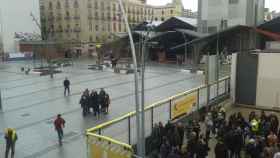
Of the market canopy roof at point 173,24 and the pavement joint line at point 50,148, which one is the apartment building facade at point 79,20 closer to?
the market canopy roof at point 173,24

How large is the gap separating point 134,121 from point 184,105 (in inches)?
166

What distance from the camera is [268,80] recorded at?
730 inches

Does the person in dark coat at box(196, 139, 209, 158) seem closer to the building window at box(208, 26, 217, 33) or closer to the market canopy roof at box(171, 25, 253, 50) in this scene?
the market canopy roof at box(171, 25, 253, 50)

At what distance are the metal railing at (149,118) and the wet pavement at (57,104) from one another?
205 cm

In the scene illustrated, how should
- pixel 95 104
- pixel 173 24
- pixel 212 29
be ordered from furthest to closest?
1. pixel 173 24
2. pixel 212 29
3. pixel 95 104

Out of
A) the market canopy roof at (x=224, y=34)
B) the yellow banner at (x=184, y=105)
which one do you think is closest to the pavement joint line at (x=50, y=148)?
the yellow banner at (x=184, y=105)

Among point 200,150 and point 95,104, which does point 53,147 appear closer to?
point 95,104

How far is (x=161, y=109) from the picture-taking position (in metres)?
13.8

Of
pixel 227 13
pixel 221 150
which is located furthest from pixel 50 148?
pixel 227 13

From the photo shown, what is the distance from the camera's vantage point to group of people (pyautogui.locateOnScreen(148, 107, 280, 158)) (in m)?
9.94

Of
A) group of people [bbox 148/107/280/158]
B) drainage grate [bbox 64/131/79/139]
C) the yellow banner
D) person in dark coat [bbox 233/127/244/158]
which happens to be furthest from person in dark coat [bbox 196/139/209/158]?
drainage grate [bbox 64/131/79/139]

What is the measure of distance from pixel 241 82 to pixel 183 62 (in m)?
28.7

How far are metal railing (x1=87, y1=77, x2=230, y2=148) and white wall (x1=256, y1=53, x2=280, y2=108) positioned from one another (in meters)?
2.51

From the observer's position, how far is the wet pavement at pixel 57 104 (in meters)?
13.3
